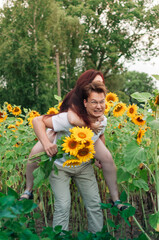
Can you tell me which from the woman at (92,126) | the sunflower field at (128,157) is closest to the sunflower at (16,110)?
the sunflower field at (128,157)

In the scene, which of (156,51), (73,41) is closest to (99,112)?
(73,41)

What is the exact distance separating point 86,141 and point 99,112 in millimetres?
382

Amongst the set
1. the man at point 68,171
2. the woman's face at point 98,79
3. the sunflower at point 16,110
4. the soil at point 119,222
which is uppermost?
the woman's face at point 98,79

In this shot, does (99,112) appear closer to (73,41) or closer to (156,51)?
(73,41)

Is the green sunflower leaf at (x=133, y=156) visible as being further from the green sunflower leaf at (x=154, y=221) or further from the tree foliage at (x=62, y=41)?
the tree foliage at (x=62, y=41)

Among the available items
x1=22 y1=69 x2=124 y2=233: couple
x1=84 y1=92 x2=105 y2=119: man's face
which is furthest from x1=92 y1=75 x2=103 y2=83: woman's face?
x1=84 y1=92 x2=105 y2=119: man's face

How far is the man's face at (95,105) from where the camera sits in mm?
1898

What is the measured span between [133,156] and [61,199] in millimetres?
585

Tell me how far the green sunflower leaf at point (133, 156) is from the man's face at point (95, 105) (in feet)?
1.21

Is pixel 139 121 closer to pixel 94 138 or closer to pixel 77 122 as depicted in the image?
pixel 94 138

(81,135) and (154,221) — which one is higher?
(81,135)

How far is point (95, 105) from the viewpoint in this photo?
74.7 inches

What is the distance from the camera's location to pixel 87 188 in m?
2.03

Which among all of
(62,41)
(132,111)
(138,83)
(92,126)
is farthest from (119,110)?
(138,83)
